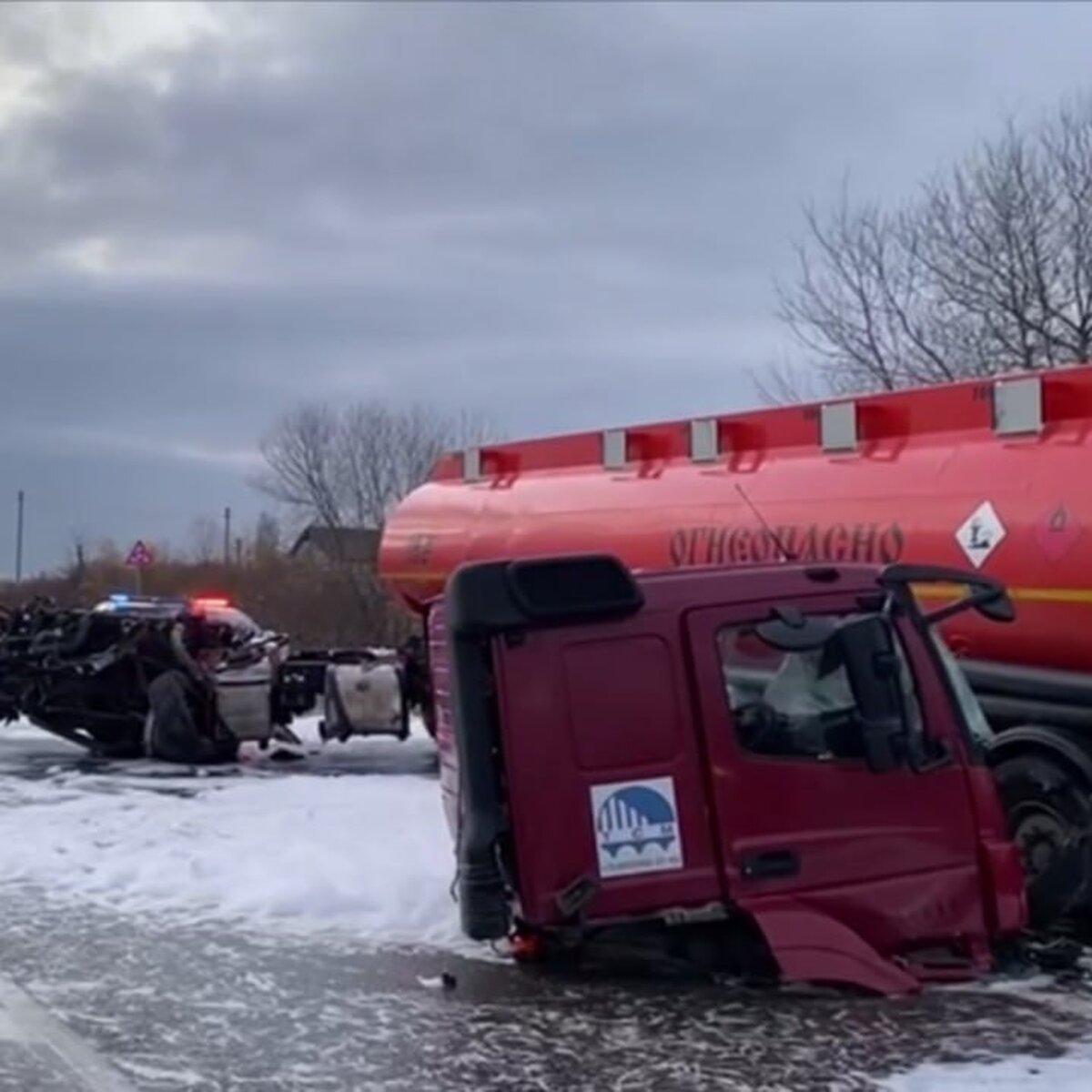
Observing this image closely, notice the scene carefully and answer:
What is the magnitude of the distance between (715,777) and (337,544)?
1487 inches

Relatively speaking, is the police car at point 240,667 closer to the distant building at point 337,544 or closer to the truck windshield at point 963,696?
the truck windshield at point 963,696

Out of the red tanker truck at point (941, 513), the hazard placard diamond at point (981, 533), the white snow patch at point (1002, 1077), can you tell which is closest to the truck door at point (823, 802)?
the red tanker truck at point (941, 513)

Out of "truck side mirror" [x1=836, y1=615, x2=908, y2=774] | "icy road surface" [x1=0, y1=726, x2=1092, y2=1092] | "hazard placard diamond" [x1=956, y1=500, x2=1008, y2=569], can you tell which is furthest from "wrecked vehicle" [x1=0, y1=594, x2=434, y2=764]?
"truck side mirror" [x1=836, y1=615, x2=908, y2=774]

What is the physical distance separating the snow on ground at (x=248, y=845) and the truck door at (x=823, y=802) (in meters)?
2.01

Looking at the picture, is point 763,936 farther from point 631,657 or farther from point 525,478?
point 525,478

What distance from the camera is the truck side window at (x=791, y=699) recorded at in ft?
25.9

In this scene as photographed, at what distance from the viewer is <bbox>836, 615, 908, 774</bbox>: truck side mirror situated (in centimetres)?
781

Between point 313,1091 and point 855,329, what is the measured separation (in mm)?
21259

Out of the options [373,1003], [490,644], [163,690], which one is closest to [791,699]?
[490,644]

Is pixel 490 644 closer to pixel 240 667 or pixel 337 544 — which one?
pixel 240 667

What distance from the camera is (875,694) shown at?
7.85 m

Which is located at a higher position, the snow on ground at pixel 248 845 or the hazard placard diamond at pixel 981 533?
the hazard placard diamond at pixel 981 533

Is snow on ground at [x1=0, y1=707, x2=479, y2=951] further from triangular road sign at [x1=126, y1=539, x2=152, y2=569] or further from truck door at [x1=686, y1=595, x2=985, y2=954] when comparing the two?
triangular road sign at [x1=126, y1=539, x2=152, y2=569]

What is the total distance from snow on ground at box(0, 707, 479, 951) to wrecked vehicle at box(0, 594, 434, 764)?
755 millimetres
